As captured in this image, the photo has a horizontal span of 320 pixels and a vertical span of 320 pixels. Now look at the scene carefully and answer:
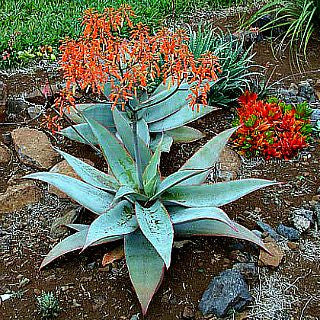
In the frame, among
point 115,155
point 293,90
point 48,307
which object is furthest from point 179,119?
point 48,307

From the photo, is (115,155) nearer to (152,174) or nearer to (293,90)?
(152,174)

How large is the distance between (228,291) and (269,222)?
2.36 ft

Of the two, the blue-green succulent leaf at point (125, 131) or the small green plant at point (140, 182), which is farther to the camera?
the blue-green succulent leaf at point (125, 131)

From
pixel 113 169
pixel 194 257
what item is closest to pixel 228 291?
pixel 194 257

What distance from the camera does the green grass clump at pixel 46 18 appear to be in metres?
5.32

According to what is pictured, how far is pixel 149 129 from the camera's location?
3609mm

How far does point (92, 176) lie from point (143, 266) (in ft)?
2.02

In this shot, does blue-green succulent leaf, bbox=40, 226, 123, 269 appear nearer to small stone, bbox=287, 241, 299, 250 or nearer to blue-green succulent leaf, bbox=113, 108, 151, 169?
blue-green succulent leaf, bbox=113, 108, 151, 169

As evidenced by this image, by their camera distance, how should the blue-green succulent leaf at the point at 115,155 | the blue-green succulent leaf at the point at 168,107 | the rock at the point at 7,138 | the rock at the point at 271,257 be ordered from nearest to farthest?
1. the rock at the point at 271,257
2. the blue-green succulent leaf at the point at 115,155
3. the blue-green succulent leaf at the point at 168,107
4. the rock at the point at 7,138

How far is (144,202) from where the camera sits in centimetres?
279

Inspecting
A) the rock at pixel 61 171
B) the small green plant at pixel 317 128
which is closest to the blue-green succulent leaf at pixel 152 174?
the rock at pixel 61 171

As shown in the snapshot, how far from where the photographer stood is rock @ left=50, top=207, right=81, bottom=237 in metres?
3.02

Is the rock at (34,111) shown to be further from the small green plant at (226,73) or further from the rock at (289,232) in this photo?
the rock at (289,232)

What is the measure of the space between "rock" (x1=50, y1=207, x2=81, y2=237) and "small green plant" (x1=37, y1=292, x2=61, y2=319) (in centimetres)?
51
